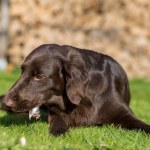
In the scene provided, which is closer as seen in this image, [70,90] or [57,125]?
[70,90]

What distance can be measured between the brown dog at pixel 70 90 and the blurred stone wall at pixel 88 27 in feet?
29.1

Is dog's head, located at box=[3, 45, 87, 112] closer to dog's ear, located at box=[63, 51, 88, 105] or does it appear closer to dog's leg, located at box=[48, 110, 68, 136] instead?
dog's ear, located at box=[63, 51, 88, 105]

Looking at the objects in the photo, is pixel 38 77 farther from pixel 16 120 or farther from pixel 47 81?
pixel 16 120

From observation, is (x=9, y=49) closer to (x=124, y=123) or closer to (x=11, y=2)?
(x=11, y=2)

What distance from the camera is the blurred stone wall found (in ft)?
50.3

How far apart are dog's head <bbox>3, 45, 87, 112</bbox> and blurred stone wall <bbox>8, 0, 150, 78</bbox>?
9.31 m

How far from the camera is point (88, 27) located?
15.8 meters

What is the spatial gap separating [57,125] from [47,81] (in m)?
0.50

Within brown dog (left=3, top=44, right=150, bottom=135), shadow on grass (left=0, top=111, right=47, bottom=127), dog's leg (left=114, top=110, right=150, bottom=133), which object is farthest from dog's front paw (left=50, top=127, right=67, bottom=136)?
dog's leg (left=114, top=110, right=150, bottom=133)

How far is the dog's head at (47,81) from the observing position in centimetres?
564

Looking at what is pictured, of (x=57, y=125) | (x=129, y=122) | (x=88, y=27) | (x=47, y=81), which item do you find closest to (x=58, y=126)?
(x=57, y=125)

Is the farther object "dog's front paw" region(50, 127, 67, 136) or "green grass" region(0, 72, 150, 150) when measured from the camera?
"dog's front paw" region(50, 127, 67, 136)

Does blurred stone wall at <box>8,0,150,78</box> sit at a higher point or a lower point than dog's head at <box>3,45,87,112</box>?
lower

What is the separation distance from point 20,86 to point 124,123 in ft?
4.25
